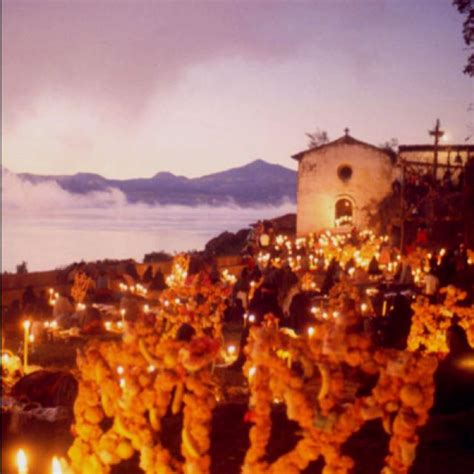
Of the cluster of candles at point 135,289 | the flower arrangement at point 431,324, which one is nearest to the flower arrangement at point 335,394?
the flower arrangement at point 431,324

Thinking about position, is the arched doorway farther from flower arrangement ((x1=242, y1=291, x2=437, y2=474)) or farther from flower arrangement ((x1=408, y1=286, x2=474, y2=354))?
flower arrangement ((x1=242, y1=291, x2=437, y2=474))

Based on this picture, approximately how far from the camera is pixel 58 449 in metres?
8.24

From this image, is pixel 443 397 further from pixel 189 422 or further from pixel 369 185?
pixel 369 185

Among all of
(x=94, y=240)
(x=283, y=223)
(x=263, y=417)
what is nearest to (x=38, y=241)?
(x=94, y=240)

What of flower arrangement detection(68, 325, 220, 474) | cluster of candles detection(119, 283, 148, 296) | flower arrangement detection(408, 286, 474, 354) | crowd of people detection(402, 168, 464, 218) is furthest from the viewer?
crowd of people detection(402, 168, 464, 218)

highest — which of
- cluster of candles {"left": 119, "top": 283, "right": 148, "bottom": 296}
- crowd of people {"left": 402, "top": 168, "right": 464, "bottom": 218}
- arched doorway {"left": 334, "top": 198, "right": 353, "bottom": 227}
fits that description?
crowd of people {"left": 402, "top": 168, "right": 464, "bottom": 218}

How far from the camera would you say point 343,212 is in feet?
143

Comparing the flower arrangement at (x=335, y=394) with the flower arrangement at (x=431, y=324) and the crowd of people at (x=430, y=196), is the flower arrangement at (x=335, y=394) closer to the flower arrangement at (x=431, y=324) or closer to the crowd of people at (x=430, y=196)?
the flower arrangement at (x=431, y=324)

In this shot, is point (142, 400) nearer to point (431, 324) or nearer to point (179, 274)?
point (431, 324)

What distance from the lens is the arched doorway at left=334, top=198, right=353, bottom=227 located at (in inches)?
1703

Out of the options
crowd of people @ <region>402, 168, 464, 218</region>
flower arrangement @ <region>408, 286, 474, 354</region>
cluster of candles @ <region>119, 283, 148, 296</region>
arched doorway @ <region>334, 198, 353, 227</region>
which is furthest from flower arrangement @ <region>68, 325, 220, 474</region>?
arched doorway @ <region>334, 198, 353, 227</region>

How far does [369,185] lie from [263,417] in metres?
38.6

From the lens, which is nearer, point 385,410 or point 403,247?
point 385,410

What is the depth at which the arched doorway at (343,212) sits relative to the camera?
43250mm
